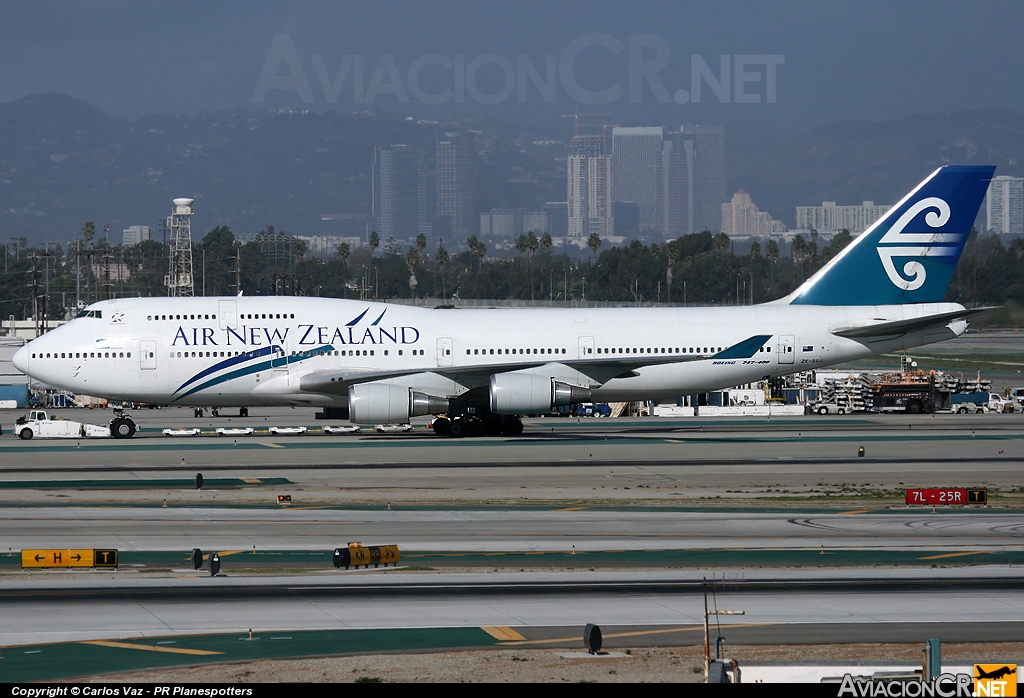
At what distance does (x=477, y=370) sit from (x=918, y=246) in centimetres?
1825

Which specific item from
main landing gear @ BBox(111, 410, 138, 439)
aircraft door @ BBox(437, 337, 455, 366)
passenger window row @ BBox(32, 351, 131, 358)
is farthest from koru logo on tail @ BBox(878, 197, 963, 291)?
main landing gear @ BBox(111, 410, 138, 439)

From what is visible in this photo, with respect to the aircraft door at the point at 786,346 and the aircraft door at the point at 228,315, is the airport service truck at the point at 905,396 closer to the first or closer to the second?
the aircraft door at the point at 786,346

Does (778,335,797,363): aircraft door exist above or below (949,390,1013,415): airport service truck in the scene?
above

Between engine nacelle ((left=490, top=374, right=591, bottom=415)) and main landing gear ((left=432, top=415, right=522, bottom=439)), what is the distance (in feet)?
7.47

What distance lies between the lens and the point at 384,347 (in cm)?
4625

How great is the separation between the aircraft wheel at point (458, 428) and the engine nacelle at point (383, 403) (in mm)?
2600

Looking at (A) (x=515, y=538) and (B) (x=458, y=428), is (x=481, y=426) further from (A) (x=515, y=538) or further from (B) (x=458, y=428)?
(A) (x=515, y=538)

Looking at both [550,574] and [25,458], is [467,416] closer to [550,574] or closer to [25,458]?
[25,458]

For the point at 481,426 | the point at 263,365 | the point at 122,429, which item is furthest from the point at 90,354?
the point at 481,426

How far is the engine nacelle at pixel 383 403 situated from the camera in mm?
43719

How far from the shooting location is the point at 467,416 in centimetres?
4722

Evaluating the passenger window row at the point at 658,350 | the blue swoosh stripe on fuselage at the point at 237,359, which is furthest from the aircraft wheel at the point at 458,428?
the blue swoosh stripe on fuselage at the point at 237,359

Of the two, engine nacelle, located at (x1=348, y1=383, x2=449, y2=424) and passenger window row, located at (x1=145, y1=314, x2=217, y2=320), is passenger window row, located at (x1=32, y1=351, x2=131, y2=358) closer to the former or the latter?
passenger window row, located at (x1=145, y1=314, x2=217, y2=320)

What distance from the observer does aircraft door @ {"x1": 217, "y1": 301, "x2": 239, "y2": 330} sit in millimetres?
46156
